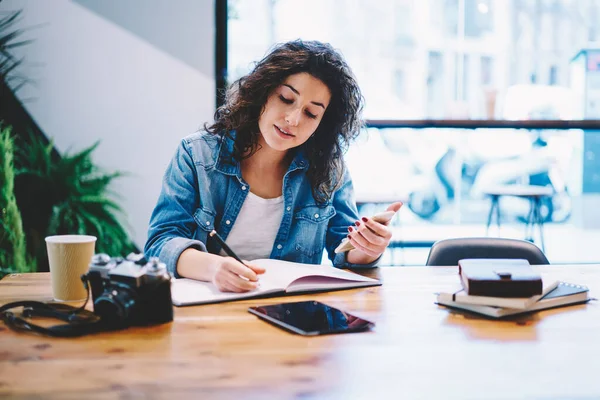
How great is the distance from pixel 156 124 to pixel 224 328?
2924 millimetres

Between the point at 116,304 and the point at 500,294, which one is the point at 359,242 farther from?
the point at 116,304

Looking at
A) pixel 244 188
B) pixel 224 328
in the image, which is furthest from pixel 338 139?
pixel 224 328

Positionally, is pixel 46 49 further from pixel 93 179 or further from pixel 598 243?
pixel 598 243

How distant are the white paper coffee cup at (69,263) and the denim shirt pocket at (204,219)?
418 mm

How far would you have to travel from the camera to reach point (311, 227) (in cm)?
177

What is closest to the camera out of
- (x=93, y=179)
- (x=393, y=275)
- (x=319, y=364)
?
(x=319, y=364)

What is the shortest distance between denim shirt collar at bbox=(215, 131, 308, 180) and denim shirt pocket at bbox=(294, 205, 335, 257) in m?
0.13

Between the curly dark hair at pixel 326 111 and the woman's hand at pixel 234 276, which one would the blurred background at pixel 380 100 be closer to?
the curly dark hair at pixel 326 111

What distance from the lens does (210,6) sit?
3.86 metres

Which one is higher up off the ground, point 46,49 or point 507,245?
point 46,49

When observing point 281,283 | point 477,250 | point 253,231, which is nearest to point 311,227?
point 253,231

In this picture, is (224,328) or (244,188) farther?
(244,188)

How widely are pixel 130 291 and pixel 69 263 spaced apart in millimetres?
214

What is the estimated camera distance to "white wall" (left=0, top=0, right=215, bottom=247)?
3.73 m
